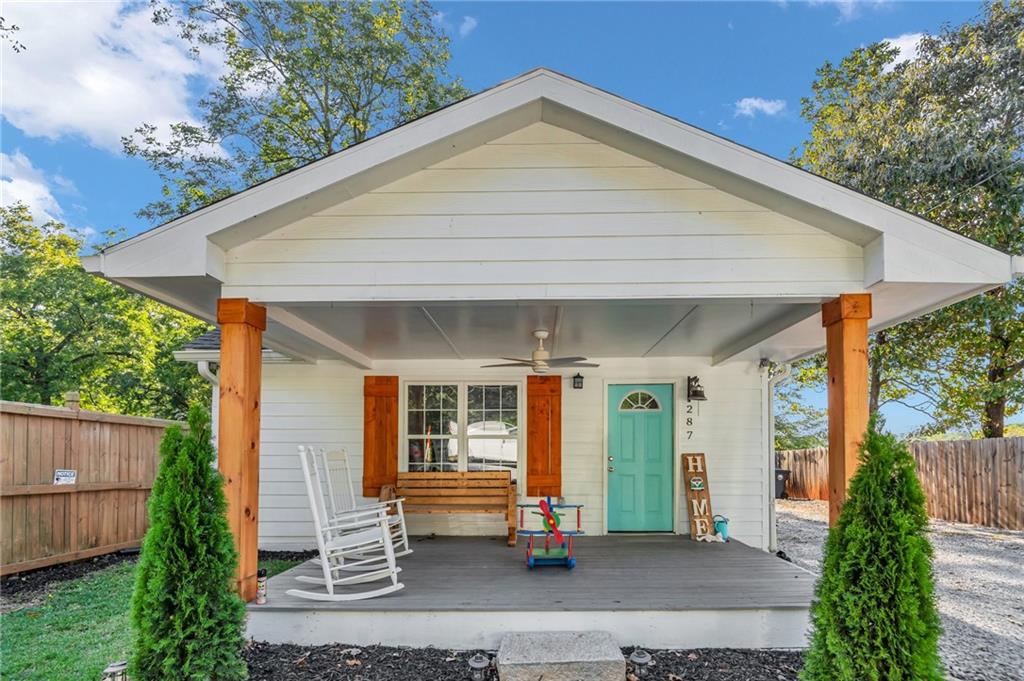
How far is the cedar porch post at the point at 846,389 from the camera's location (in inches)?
133

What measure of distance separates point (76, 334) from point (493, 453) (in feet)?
35.5

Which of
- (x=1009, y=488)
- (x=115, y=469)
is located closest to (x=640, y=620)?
(x=115, y=469)

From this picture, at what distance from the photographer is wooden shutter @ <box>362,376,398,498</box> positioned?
684 cm

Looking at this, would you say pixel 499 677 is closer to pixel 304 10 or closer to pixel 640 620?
pixel 640 620

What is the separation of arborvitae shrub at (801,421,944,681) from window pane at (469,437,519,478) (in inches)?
177

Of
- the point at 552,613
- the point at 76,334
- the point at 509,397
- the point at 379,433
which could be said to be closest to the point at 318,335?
the point at 379,433

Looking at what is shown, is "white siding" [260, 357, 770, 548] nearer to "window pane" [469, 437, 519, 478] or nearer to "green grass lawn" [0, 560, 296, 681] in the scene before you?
"window pane" [469, 437, 519, 478]

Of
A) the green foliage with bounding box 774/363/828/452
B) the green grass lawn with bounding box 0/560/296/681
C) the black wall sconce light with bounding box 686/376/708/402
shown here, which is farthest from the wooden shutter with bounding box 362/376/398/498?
the green foliage with bounding box 774/363/828/452

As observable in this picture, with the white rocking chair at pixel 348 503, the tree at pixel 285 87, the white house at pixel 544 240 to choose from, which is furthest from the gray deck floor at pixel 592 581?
the tree at pixel 285 87

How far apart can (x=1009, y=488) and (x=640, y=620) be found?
8.69 metres

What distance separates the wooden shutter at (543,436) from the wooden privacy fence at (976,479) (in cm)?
641

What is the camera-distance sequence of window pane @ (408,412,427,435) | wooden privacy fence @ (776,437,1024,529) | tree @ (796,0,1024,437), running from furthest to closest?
tree @ (796,0,1024,437) → wooden privacy fence @ (776,437,1024,529) → window pane @ (408,412,427,435)

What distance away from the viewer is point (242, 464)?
3.52m

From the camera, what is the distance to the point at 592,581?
4457mm
